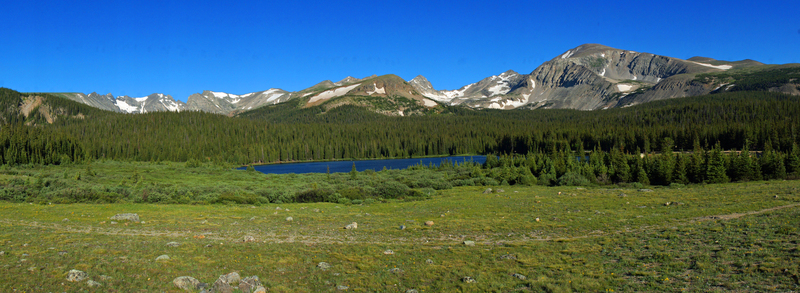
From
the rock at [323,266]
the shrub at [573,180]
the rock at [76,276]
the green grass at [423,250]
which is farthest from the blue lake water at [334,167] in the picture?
the rock at [76,276]

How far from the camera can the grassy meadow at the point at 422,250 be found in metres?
12.7

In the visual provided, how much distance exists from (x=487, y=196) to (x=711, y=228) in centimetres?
2654

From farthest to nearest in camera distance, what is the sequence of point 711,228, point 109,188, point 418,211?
point 109,188 → point 418,211 → point 711,228

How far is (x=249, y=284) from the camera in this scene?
12.4 metres

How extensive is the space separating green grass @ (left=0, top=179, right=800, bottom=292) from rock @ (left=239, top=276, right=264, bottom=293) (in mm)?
466

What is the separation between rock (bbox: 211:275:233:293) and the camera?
468 inches

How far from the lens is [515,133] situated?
198 meters

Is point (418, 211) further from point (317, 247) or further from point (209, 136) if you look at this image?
point (209, 136)

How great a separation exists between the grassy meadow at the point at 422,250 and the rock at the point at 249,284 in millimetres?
363

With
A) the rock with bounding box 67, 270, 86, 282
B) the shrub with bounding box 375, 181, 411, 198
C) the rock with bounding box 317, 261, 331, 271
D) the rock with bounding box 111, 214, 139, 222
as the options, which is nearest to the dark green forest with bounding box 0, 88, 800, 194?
the shrub with bounding box 375, 181, 411, 198

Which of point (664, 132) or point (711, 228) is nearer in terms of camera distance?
point (711, 228)

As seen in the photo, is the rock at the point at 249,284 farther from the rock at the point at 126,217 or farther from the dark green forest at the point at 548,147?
the dark green forest at the point at 548,147

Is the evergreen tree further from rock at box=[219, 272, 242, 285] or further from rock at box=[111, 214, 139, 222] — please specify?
rock at box=[111, 214, 139, 222]

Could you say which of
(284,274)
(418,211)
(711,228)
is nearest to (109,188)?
(418,211)
